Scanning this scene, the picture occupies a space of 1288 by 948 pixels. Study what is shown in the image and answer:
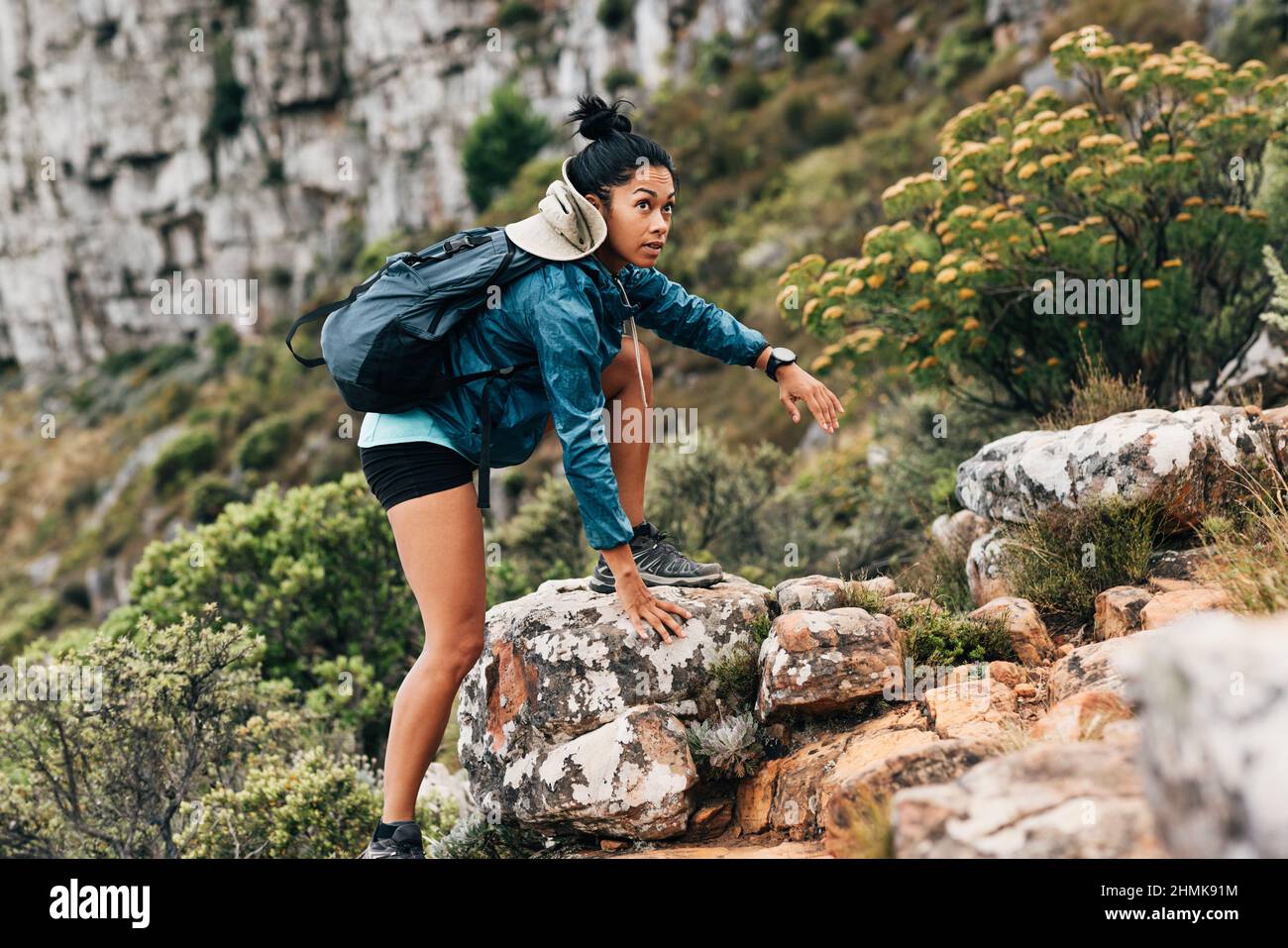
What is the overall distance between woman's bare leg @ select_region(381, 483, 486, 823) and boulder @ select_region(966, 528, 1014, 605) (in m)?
2.39

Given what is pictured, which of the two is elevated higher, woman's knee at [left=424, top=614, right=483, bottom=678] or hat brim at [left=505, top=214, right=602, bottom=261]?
hat brim at [left=505, top=214, right=602, bottom=261]

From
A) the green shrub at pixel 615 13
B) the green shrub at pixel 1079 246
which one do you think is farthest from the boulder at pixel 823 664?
the green shrub at pixel 615 13

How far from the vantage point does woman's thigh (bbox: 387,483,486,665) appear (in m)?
3.08

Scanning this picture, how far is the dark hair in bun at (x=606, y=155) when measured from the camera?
125 inches

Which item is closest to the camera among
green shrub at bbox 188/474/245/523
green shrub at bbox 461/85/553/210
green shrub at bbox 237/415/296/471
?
green shrub at bbox 188/474/245/523

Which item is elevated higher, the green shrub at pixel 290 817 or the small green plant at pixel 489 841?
the small green plant at pixel 489 841

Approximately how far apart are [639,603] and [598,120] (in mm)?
1590

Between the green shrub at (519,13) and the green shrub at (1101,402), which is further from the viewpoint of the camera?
the green shrub at (519,13)

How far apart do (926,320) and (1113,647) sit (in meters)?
3.63

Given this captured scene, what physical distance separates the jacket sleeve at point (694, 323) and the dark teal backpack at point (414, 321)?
25.6 inches

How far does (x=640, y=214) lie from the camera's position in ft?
10.5

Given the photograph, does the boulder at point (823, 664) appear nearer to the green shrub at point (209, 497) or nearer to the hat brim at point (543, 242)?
the hat brim at point (543, 242)

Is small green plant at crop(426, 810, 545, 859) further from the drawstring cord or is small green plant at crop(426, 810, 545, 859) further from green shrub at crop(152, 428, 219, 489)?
green shrub at crop(152, 428, 219, 489)

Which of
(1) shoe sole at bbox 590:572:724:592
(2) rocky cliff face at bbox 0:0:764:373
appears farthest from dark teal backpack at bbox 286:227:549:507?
(2) rocky cliff face at bbox 0:0:764:373
